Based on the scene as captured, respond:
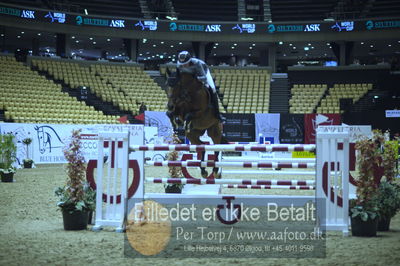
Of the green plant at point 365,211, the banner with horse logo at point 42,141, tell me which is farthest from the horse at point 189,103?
the banner with horse logo at point 42,141

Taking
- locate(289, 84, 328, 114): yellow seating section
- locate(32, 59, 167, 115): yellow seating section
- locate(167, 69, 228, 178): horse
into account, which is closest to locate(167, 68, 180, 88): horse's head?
locate(167, 69, 228, 178): horse

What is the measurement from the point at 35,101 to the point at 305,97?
15223 mm

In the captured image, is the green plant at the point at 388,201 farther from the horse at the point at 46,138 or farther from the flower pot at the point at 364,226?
the horse at the point at 46,138

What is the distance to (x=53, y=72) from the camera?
27.3m

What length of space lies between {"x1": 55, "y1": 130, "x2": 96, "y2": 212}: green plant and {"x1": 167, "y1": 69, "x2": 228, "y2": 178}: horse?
138cm

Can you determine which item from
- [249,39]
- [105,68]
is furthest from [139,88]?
[249,39]

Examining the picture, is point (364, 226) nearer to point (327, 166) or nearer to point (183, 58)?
point (327, 166)

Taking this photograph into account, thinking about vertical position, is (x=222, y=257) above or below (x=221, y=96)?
below

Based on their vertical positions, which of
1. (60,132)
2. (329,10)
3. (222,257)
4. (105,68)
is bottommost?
(222,257)

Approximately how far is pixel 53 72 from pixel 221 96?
32.2ft

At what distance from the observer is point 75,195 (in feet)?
18.3

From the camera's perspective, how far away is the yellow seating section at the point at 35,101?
2080 cm

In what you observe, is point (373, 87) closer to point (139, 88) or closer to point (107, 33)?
point (139, 88)

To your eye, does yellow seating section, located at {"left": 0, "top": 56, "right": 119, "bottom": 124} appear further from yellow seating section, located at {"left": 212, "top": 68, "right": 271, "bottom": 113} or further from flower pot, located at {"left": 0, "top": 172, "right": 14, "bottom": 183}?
flower pot, located at {"left": 0, "top": 172, "right": 14, "bottom": 183}
